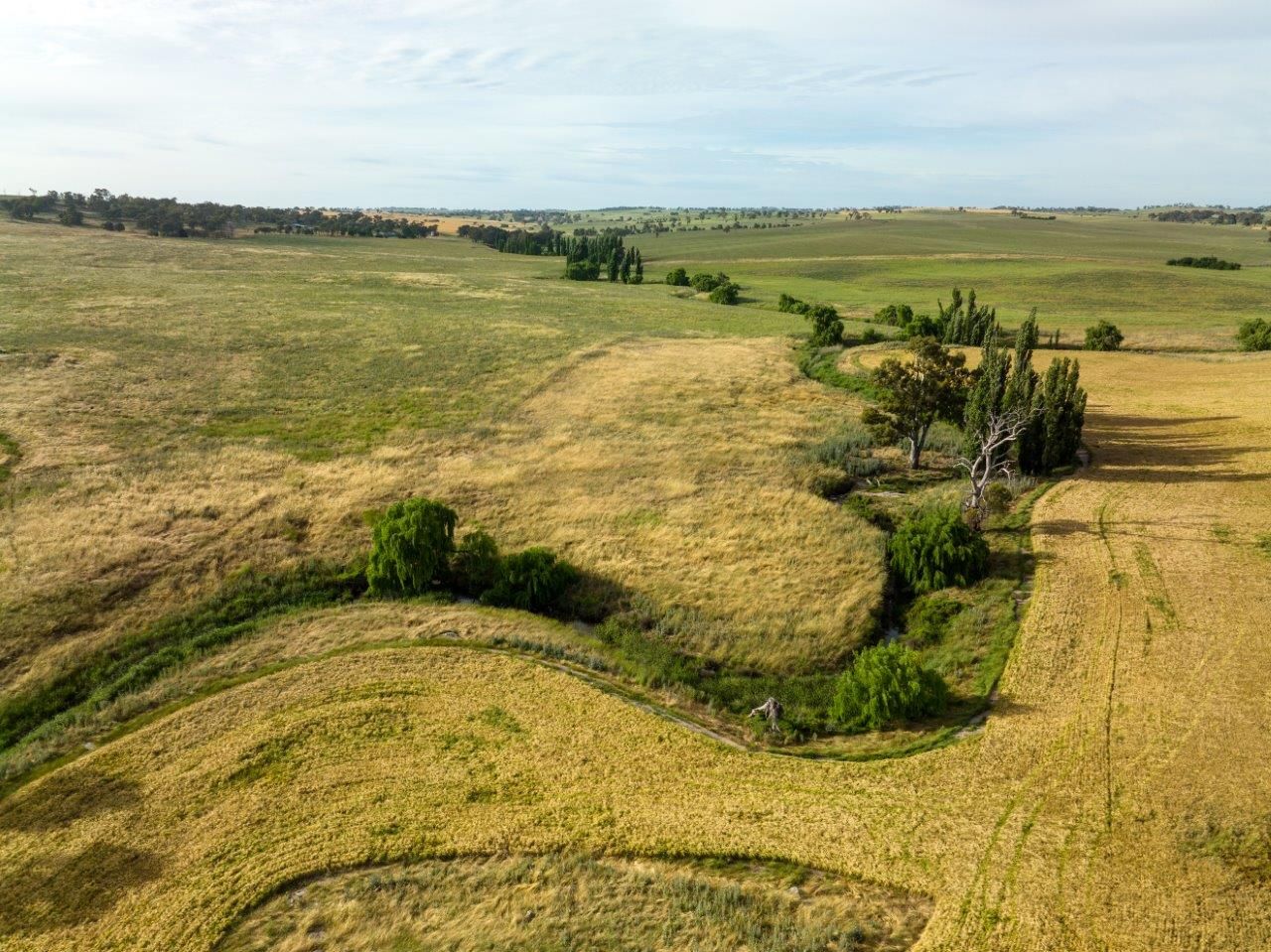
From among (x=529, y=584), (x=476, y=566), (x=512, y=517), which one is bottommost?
(x=529, y=584)

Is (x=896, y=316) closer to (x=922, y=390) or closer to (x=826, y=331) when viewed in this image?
(x=826, y=331)

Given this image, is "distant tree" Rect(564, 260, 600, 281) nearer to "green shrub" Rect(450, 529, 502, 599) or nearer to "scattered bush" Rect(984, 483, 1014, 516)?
"scattered bush" Rect(984, 483, 1014, 516)

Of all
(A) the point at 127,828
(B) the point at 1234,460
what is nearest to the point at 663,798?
(A) the point at 127,828

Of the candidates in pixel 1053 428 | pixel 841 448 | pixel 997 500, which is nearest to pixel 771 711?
pixel 997 500

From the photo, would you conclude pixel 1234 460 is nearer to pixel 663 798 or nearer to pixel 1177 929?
pixel 1177 929

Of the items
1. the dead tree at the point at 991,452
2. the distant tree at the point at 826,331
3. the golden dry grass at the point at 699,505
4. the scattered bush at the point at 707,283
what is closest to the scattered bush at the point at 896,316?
the distant tree at the point at 826,331
